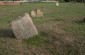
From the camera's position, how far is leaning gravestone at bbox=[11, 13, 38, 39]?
1166cm

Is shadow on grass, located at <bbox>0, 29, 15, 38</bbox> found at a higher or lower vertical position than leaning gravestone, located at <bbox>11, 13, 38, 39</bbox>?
lower

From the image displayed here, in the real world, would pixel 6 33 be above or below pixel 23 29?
below

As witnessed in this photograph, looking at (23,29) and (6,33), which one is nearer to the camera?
(23,29)

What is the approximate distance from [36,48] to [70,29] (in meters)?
3.01

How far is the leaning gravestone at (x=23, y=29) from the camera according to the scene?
11664 mm

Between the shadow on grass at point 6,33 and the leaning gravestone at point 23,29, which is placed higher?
the leaning gravestone at point 23,29

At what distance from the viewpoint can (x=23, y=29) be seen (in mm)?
11695

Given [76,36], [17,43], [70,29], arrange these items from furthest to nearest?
[70,29] → [76,36] → [17,43]

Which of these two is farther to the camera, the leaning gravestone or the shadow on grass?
the shadow on grass

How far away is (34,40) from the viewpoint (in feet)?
38.3

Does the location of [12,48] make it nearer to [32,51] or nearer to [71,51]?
[32,51]

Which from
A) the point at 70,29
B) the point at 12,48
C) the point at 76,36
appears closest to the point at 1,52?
the point at 12,48

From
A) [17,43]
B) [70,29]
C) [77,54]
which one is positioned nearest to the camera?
[77,54]

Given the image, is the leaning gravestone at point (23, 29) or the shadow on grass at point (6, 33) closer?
the leaning gravestone at point (23, 29)
